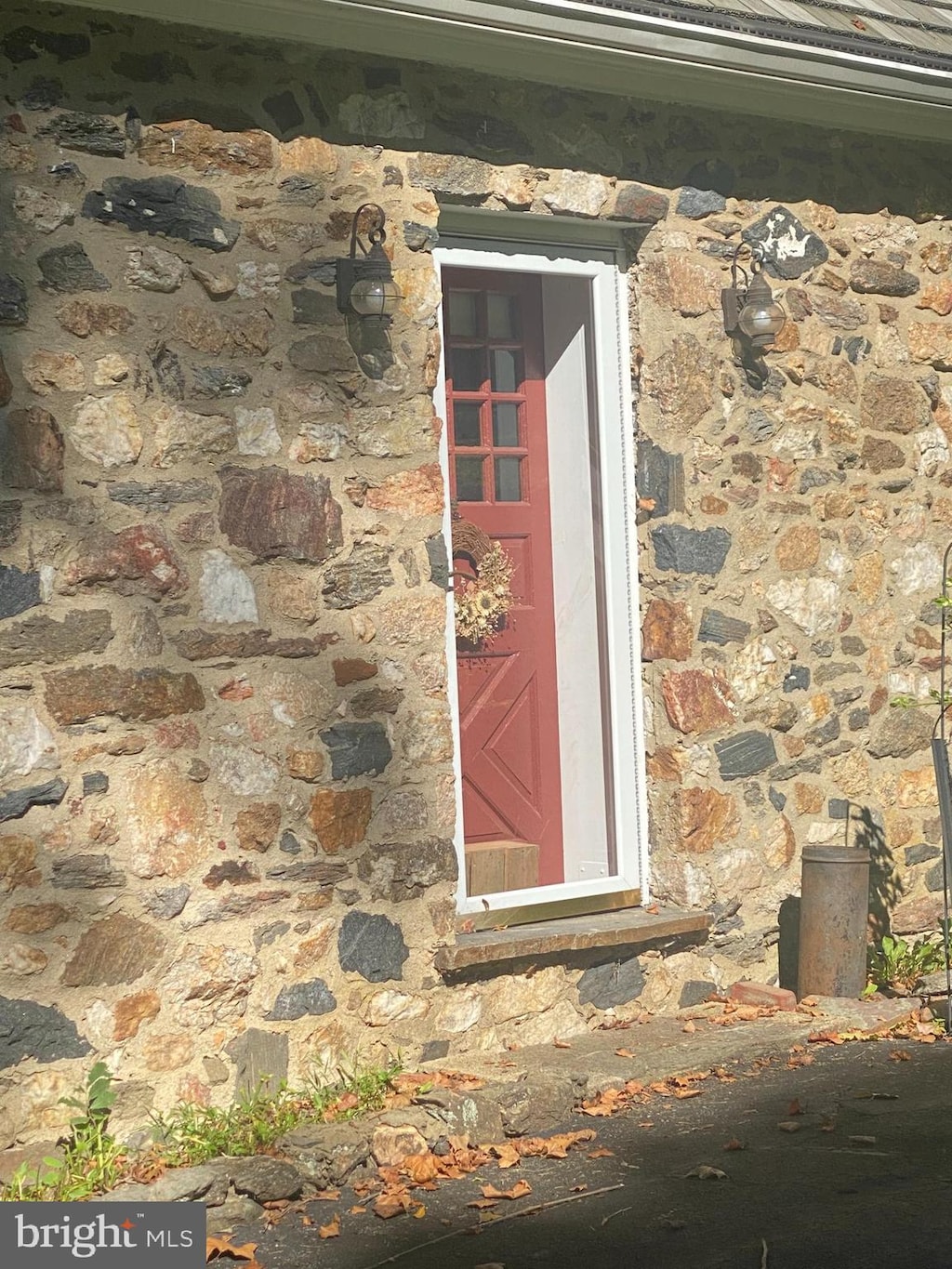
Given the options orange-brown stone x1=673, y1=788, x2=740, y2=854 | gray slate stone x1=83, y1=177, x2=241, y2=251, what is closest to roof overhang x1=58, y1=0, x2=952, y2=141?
gray slate stone x1=83, y1=177, x2=241, y2=251

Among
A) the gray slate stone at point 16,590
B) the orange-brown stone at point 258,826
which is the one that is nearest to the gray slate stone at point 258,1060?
the orange-brown stone at point 258,826

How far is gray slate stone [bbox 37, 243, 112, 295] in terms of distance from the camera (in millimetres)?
4461

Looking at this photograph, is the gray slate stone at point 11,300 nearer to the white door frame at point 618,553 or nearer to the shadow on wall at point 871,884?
the white door frame at point 618,553

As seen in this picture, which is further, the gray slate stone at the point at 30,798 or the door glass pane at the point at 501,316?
the door glass pane at the point at 501,316

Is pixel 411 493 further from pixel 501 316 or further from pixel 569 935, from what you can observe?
pixel 569 935

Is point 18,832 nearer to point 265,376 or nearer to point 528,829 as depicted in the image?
point 265,376

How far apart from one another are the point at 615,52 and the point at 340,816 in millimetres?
2654

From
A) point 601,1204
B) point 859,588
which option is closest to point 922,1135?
point 601,1204

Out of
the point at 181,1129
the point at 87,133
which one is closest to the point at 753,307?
the point at 87,133

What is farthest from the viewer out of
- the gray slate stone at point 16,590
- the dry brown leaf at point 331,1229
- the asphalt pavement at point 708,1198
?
the gray slate stone at point 16,590

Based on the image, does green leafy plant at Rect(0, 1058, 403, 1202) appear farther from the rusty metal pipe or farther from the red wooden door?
the rusty metal pipe

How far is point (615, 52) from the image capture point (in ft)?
17.2

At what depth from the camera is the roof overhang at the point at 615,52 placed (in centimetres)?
473

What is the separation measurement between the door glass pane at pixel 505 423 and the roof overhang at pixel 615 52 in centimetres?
117
